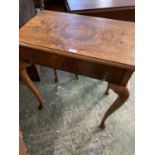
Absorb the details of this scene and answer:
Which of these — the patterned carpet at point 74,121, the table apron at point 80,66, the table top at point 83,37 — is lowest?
the patterned carpet at point 74,121

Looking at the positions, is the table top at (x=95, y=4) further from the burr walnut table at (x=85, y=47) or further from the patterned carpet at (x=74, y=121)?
the patterned carpet at (x=74, y=121)

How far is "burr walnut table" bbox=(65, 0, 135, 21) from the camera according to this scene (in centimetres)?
154

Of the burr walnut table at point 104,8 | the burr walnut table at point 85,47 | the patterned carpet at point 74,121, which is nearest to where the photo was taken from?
the burr walnut table at point 85,47

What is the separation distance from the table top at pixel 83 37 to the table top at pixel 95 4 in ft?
1.38

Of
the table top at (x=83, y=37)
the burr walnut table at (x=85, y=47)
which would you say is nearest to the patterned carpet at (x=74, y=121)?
the burr walnut table at (x=85, y=47)

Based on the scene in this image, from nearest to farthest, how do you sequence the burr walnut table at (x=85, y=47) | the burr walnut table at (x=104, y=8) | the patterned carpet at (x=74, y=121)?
the burr walnut table at (x=85, y=47) < the patterned carpet at (x=74, y=121) < the burr walnut table at (x=104, y=8)

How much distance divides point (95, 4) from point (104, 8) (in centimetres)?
9

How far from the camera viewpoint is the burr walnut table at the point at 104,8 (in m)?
1.54

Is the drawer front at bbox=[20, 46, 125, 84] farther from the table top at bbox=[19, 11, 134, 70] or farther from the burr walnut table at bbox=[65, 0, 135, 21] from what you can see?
the burr walnut table at bbox=[65, 0, 135, 21]

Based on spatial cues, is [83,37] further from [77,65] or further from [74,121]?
[74,121]

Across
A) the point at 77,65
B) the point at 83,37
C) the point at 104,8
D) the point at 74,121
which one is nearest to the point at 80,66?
the point at 77,65
